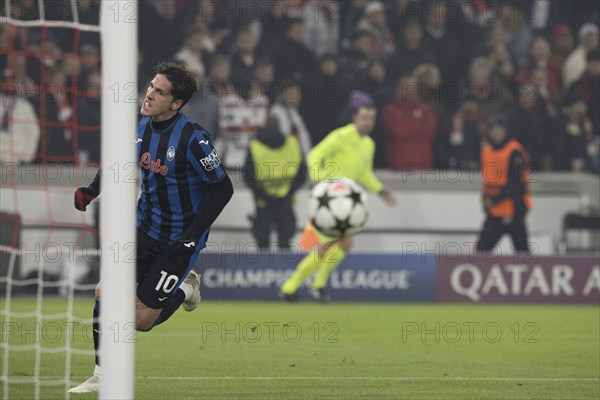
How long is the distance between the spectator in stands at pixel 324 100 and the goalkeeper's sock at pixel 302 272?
3.46 meters

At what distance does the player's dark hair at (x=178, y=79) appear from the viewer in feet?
19.2

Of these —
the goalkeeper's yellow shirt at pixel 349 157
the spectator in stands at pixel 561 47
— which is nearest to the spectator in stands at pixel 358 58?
the spectator in stands at pixel 561 47

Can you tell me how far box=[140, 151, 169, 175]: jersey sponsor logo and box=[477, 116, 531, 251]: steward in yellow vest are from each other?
9820 millimetres

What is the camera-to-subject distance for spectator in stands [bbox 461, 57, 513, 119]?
54.4 ft

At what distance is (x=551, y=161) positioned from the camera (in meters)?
17.0

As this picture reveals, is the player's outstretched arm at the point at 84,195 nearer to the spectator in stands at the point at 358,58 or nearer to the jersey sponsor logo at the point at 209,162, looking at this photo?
the jersey sponsor logo at the point at 209,162

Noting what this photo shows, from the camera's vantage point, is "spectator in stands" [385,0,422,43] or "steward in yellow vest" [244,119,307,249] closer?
"steward in yellow vest" [244,119,307,249]

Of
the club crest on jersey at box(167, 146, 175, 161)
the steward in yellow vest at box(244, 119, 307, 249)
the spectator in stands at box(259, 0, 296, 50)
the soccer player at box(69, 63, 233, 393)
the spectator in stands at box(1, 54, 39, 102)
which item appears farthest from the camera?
the spectator in stands at box(259, 0, 296, 50)

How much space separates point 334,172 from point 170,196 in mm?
7013

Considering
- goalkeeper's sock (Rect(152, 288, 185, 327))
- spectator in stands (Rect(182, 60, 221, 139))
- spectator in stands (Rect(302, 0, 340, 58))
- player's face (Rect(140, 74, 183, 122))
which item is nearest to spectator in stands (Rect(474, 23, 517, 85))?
spectator in stands (Rect(302, 0, 340, 58))

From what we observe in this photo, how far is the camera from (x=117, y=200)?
4.30 metres

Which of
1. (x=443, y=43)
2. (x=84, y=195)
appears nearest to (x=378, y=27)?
(x=443, y=43)

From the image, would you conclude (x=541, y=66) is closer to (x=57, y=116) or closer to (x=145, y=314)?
(x=57, y=116)

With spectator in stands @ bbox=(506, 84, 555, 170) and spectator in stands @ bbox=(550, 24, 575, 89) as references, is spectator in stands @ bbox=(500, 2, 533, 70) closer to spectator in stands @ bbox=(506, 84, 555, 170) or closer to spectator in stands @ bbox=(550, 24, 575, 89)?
spectator in stands @ bbox=(550, 24, 575, 89)
